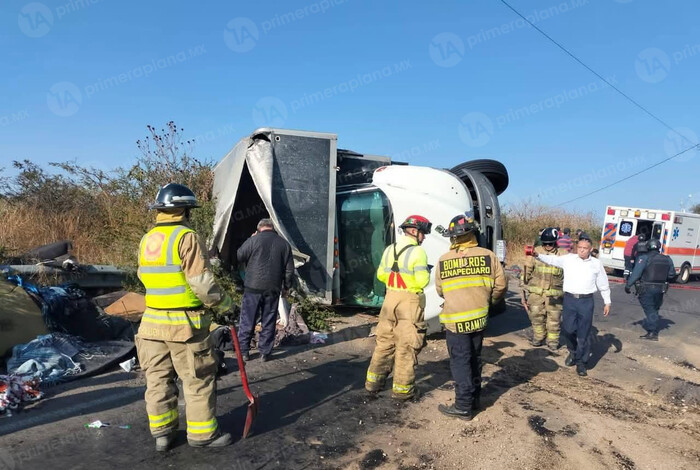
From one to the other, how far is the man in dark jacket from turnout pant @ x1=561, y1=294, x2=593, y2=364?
3.36 m

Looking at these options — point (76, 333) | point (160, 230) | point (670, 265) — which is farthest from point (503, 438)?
point (670, 265)

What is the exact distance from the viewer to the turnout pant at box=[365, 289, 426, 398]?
14.2 feet

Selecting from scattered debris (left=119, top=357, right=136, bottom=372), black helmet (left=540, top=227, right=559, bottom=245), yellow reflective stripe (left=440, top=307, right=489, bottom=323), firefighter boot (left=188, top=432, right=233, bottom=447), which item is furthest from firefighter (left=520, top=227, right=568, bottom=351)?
scattered debris (left=119, top=357, right=136, bottom=372)

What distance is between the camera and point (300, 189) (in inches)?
258

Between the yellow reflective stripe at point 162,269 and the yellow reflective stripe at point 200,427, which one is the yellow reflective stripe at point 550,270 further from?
the yellow reflective stripe at point 162,269

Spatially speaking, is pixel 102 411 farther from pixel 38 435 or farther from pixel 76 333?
pixel 76 333

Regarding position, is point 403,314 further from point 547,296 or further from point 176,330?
point 547,296

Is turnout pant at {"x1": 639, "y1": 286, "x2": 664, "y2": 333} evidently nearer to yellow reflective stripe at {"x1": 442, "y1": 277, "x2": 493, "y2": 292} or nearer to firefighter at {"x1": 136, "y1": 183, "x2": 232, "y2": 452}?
yellow reflective stripe at {"x1": 442, "y1": 277, "x2": 493, "y2": 292}

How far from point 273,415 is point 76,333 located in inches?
115

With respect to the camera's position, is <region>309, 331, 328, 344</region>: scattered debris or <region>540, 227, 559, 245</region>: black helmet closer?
<region>309, 331, 328, 344</region>: scattered debris

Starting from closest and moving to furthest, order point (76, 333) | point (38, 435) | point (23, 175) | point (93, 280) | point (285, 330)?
point (38, 435), point (76, 333), point (285, 330), point (93, 280), point (23, 175)

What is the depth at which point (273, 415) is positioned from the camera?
401cm

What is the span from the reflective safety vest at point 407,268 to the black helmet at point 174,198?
1.87 m

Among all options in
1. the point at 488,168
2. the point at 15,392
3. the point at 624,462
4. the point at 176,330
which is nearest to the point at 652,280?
the point at 488,168
